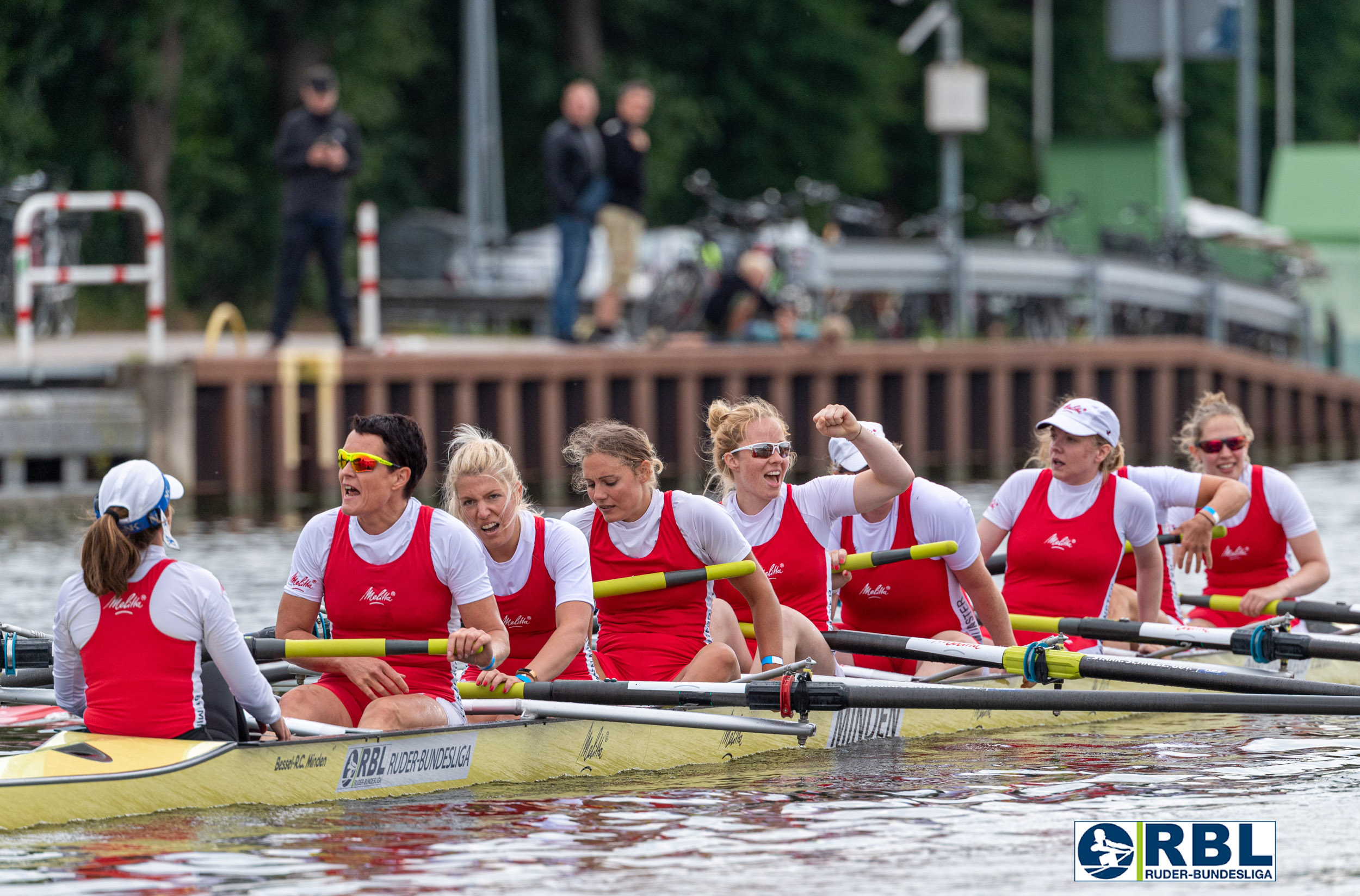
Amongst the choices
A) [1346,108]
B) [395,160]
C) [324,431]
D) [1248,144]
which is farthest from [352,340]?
[1346,108]

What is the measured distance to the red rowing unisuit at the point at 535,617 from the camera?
26.4ft

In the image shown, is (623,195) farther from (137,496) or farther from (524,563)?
(137,496)

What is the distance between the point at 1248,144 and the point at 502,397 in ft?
78.3

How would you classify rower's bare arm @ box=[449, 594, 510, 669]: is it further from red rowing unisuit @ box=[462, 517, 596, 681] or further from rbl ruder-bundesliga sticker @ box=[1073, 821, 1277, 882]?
rbl ruder-bundesliga sticker @ box=[1073, 821, 1277, 882]

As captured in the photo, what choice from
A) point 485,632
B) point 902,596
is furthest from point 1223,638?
point 485,632

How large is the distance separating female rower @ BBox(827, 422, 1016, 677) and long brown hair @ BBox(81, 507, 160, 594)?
3.17 m

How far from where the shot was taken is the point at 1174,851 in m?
7.15

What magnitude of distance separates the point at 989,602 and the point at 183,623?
11.5 feet


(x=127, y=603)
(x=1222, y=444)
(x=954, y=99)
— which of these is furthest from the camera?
(x=954, y=99)

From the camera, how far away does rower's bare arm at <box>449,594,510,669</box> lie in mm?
7406

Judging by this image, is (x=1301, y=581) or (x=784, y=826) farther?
(x=1301, y=581)

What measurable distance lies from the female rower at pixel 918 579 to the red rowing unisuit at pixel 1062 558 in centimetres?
48

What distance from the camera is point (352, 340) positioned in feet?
59.3

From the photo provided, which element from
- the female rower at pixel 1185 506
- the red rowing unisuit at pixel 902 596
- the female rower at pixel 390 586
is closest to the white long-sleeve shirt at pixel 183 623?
the female rower at pixel 390 586
